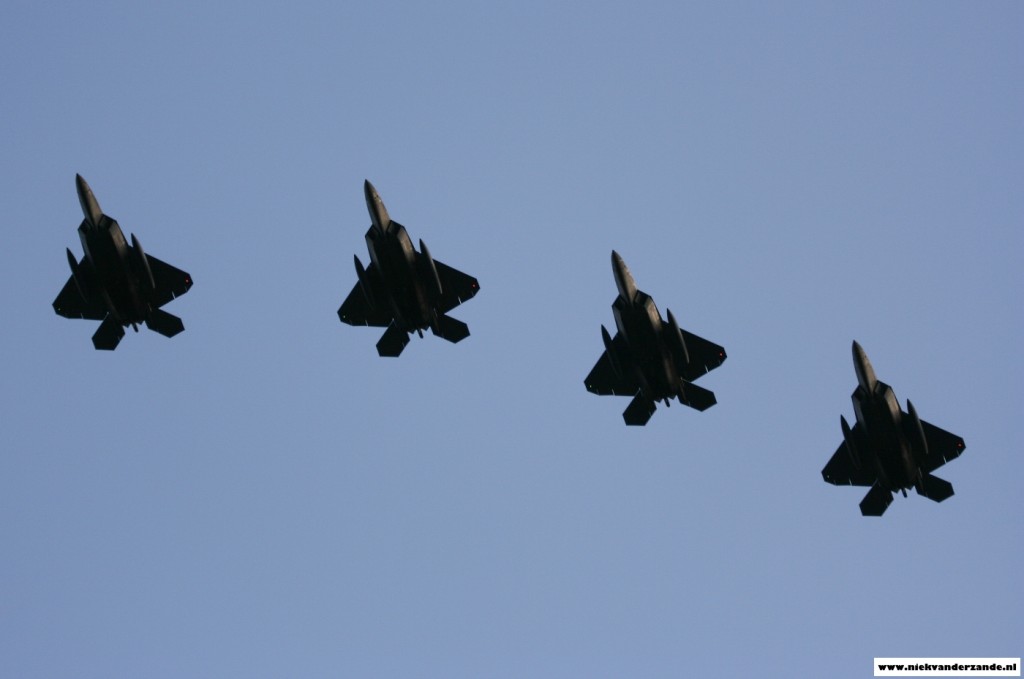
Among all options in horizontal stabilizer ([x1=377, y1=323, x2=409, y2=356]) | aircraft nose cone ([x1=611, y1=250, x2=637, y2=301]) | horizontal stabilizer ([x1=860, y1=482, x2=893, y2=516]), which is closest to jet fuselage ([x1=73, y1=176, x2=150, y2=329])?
horizontal stabilizer ([x1=377, y1=323, x2=409, y2=356])

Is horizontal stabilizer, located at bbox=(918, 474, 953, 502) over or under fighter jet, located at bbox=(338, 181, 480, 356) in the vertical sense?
under

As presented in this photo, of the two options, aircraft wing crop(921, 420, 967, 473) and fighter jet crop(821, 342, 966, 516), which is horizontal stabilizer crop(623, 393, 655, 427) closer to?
fighter jet crop(821, 342, 966, 516)

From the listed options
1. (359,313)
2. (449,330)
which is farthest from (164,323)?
(449,330)

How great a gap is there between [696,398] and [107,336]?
1026 inches

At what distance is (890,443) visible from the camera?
56.5 metres

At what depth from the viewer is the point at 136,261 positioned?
5778 cm

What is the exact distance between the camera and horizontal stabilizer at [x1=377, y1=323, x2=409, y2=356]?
60.7 metres

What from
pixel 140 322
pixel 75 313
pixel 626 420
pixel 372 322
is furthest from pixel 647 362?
pixel 75 313

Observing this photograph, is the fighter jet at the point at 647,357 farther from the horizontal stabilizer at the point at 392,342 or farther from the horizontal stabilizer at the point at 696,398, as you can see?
the horizontal stabilizer at the point at 392,342

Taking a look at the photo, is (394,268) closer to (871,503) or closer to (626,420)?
(626,420)

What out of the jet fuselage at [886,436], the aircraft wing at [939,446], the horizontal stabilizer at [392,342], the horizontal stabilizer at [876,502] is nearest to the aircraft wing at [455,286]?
the horizontal stabilizer at [392,342]

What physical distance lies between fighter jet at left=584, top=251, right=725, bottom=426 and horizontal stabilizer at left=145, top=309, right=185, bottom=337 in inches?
724

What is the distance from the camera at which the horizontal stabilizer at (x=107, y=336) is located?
60344 millimetres

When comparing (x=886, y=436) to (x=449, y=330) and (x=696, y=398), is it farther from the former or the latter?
(x=449, y=330)
